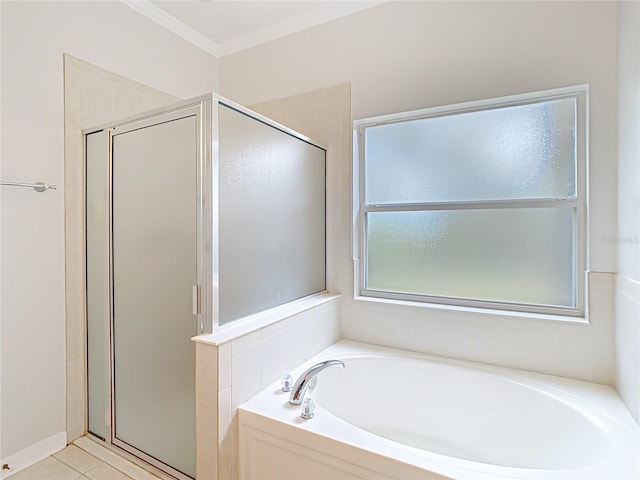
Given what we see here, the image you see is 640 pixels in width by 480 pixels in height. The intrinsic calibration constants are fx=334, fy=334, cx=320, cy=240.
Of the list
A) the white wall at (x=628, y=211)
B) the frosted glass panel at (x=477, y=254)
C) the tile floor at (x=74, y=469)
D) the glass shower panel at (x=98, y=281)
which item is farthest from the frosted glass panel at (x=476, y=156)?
the tile floor at (x=74, y=469)

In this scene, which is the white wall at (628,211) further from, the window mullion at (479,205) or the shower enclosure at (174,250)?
the shower enclosure at (174,250)

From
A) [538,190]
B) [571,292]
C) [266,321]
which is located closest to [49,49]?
[266,321]

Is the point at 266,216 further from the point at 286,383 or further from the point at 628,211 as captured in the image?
the point at 628,211

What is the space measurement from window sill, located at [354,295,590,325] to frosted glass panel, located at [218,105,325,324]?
0.48 m

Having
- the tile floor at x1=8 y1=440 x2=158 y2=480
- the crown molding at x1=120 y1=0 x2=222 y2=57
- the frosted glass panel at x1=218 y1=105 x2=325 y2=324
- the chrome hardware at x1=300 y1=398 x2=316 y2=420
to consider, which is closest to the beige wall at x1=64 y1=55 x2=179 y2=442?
the tile floor at x1=8 y1=440 x2=158 y2=480

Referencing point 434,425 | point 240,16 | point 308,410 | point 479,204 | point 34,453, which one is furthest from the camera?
point 240,16

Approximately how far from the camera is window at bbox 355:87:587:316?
1745 millimetres

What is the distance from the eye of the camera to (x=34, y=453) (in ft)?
5.57

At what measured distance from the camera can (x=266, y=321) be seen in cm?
158

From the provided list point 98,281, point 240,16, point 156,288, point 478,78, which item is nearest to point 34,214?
point 98,281

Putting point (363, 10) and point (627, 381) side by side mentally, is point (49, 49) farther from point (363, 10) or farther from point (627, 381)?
point (627, 381)

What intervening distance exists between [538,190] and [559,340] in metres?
0.79

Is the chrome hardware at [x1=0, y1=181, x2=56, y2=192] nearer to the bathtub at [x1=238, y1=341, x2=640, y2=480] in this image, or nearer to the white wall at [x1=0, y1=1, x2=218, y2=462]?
the white wall at [x1=0, y1=1, x2=218, y2=462]

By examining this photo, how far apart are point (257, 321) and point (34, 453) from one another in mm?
1359
